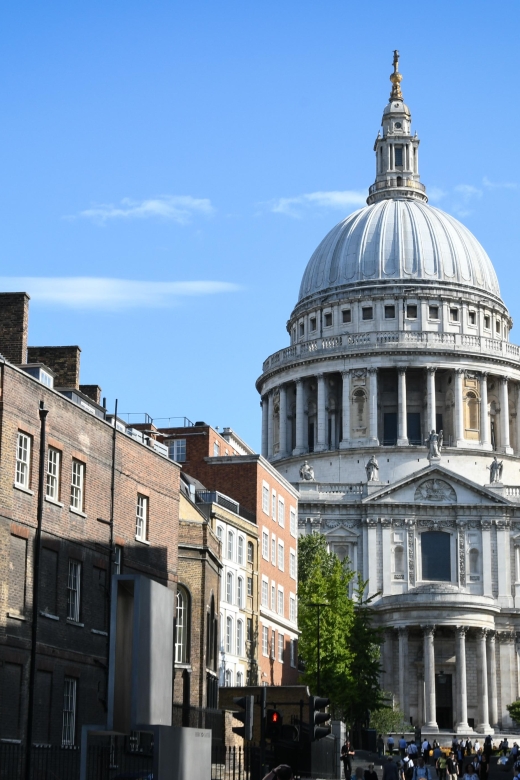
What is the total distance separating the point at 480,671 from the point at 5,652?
249 ft

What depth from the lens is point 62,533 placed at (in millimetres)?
45656

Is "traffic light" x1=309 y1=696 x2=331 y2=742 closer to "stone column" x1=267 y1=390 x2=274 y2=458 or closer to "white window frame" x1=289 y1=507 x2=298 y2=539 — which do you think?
"white window frame" x1=289 y1=507 x2=298 y2=539

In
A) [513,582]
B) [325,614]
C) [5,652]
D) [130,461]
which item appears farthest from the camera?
[513,582]

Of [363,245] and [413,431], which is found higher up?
[363,245]

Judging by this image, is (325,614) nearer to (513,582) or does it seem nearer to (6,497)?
(513,582)

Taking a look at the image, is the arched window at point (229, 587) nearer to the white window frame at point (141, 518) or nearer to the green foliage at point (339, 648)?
the green foliage at point (339, 648)

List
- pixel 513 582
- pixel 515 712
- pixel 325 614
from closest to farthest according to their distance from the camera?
pixel 325 614 → pixel 515 712 → pixel 513 582

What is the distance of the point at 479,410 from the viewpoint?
447ft

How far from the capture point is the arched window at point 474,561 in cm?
11944

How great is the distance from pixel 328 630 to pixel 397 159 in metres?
75.1

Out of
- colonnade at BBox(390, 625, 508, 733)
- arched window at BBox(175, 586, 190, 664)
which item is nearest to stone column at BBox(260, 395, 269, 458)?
colonnade at BBox(390, 625, 508, 733)

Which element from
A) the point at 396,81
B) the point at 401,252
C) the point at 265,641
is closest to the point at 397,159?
the point at 396,81

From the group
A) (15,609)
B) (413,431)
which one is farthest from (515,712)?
(15,609)

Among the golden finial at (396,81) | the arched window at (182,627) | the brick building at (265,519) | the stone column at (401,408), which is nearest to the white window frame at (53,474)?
the arched window at (182,627)
